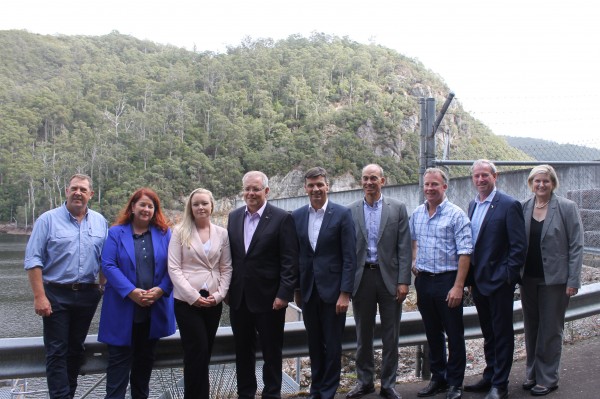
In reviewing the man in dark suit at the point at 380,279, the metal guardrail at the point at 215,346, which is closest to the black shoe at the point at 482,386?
the metal guardrail at the point at 215,346

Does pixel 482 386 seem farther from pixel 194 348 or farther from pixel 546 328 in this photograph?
pixel 194 348

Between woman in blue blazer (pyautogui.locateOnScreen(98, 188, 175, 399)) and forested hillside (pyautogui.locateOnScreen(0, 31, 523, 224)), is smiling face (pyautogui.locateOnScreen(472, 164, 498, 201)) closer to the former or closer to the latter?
woman in blue blazer (pyautogui.locateOnScreen(98, 188, 175, 399))

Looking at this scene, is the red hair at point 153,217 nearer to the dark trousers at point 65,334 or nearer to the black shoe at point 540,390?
the dark trousers at point 65,334

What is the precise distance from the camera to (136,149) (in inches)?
3701

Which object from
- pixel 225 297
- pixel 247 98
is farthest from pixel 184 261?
pixel 247 98

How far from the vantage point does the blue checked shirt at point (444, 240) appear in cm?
431

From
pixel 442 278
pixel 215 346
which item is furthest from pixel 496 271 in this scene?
pixel 215 346

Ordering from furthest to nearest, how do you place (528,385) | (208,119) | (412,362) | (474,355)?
(208,119) → (412,362) → (474,355) → (528,385)

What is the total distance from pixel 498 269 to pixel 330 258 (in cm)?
122

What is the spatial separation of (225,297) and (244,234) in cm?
48

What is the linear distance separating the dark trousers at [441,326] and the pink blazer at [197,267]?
1.49m

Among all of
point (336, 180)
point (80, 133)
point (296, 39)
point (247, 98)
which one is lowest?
point (336, 180)

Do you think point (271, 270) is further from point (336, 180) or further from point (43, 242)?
point (336, 180)

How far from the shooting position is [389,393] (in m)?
4.31
